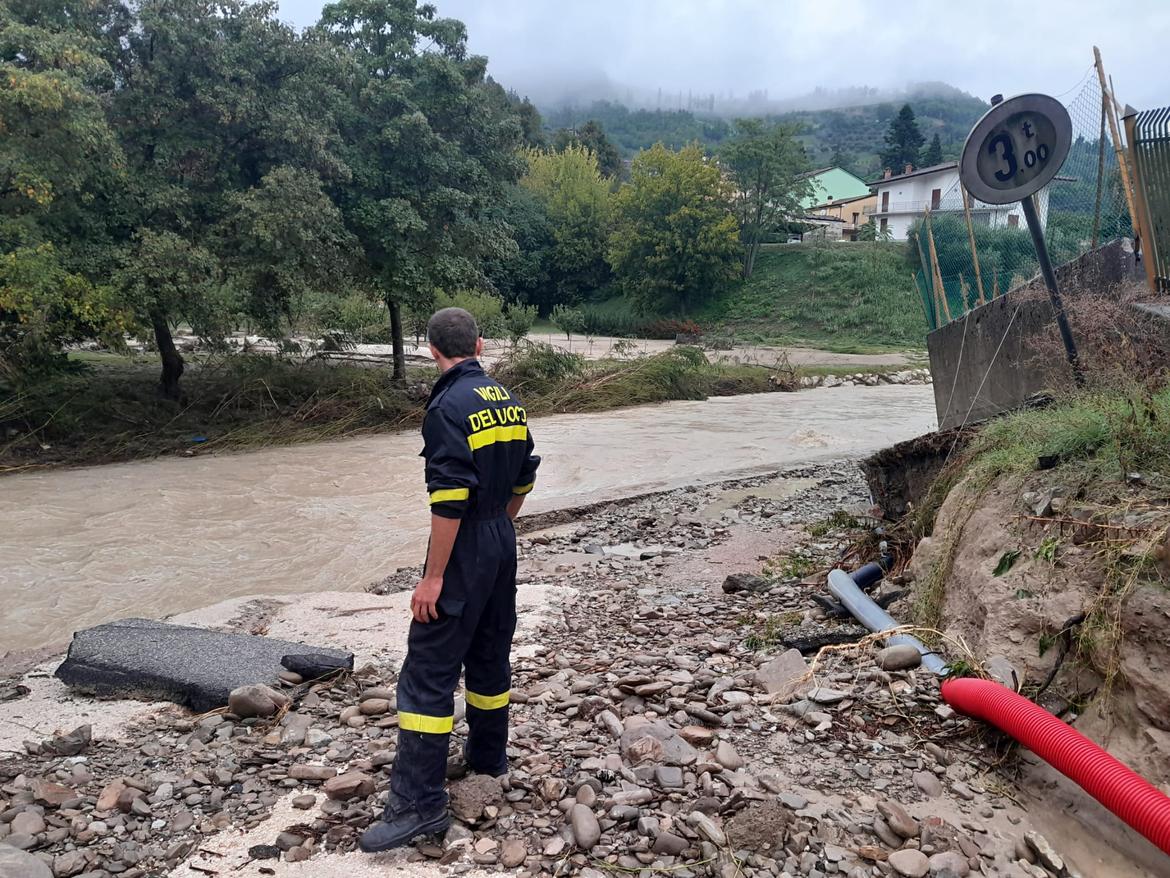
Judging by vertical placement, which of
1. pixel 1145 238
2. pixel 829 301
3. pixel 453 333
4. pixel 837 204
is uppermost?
pixel 837 204

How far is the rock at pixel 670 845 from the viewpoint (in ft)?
9.55

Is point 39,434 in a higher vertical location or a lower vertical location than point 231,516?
higher

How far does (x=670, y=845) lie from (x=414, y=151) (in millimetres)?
17048

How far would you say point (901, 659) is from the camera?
4.11 meters

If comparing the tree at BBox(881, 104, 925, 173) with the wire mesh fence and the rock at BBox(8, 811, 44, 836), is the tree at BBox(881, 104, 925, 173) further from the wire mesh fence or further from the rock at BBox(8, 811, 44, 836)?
the rock at BBox(8, 811, 44, 836)

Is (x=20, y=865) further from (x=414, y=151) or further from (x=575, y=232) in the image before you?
(x=575, y=232)

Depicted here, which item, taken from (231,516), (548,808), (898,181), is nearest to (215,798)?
(548,808)

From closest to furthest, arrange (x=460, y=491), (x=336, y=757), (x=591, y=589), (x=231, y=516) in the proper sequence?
(x=460, y=491) < (x=336, y=757) < (x=591, y=589) < (x=231, y=516)

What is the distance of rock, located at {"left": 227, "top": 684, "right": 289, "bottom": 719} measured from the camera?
13.2 feet

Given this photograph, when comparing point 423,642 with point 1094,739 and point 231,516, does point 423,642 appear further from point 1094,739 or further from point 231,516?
point 231,516

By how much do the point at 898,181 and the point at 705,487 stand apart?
55482 millimetres

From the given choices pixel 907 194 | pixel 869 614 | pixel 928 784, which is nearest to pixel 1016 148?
Result: pixel 869 614

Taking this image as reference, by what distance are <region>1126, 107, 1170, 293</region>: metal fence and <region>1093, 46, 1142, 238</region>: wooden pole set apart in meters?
0.04

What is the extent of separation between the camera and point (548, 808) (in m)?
3.21
